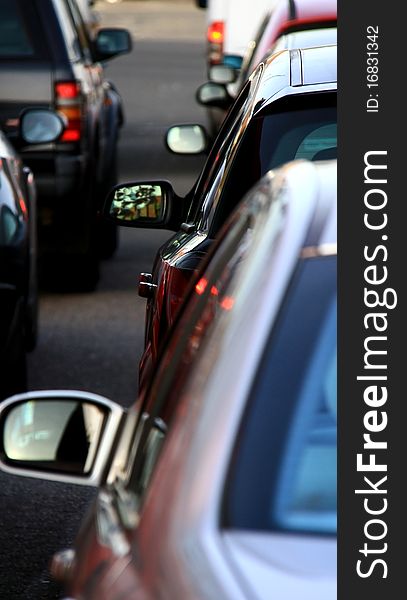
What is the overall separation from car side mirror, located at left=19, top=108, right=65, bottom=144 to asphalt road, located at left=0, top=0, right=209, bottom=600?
113 centimetres

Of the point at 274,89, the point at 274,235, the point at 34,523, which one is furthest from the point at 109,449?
the point at 34,523

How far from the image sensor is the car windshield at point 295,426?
2.37 m

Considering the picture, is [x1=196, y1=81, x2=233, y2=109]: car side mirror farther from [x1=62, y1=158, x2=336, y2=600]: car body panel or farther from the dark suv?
[x1=62, y1=158, x2=336, y2=600]: car body panel

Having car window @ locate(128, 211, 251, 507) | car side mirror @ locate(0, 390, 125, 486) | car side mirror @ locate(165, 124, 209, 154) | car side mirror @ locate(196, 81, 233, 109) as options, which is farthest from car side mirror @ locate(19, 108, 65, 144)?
car window @ locate(128, 211, 251, 507)

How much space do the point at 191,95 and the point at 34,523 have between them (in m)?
19.2

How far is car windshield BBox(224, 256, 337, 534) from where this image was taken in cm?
237

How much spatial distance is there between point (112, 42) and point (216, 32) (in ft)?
16.8

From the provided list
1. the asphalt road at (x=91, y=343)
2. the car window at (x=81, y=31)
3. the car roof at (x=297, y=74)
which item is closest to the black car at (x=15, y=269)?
the asphalt road at (x=91, y=343)

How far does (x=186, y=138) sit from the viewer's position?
8.25 m

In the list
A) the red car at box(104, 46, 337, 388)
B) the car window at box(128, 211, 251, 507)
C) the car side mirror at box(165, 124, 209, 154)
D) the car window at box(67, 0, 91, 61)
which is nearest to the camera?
the car window at box(128, 211, 251, 507)

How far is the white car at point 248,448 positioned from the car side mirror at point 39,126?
6.80m

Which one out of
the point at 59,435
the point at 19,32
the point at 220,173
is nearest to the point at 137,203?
the point at 220,173

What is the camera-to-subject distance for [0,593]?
225 inches

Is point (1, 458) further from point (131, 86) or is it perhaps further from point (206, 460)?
point (131, 86)
